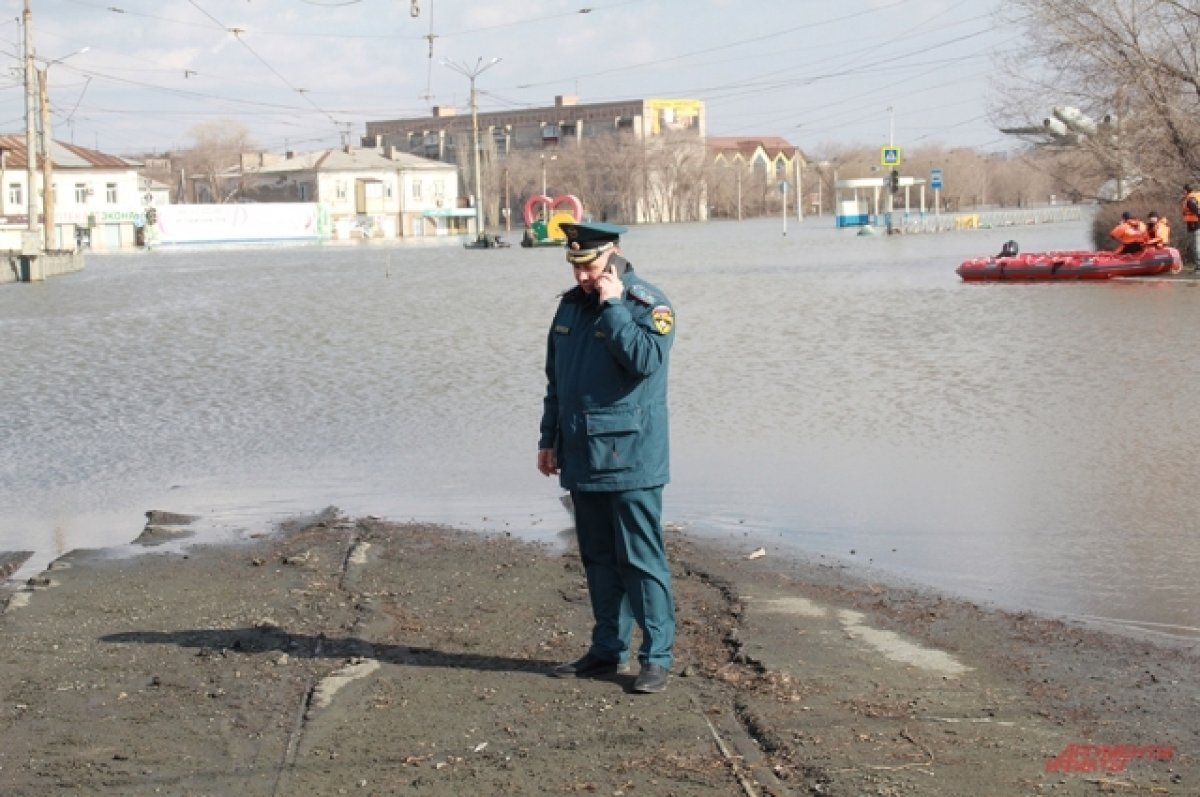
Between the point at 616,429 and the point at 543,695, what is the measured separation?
990 mm

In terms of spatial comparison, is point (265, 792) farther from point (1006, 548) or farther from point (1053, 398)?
point (1053, 398)

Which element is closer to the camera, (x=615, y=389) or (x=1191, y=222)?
(x=615, y=389)

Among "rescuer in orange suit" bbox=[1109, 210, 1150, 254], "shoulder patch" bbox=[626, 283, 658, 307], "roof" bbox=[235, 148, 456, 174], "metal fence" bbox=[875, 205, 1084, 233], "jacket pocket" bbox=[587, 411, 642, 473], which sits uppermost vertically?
"roof" bbox=[235, 148, 456, 174]

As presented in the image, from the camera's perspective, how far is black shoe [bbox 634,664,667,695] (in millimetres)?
6030

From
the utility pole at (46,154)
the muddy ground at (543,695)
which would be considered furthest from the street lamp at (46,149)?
the muddy ground at (543,695)

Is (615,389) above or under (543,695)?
above

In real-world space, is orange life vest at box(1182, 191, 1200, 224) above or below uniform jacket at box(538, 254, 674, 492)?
above

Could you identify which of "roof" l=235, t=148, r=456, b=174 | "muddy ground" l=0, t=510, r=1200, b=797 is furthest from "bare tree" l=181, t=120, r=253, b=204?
"muddy ground" l=0, t=510, r=1200, b=797

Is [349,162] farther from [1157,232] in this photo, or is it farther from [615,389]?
[615,389]

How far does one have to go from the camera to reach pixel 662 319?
600 centimetres

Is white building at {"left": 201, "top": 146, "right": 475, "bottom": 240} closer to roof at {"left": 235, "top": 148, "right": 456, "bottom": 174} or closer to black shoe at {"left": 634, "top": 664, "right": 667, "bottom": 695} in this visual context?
roof at {"left": 235, "top": 148, "right": 456, "bottom": 174}

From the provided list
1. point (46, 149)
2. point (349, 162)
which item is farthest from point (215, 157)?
point (46, 149)

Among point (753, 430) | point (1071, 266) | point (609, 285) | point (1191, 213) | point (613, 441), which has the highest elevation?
point (1191, 213)

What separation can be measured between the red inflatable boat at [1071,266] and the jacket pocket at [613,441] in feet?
101
